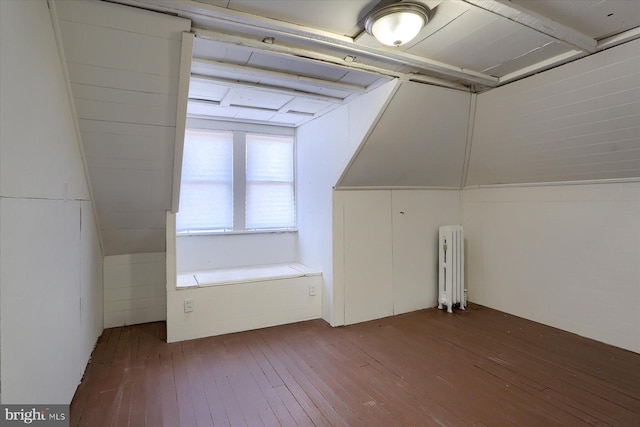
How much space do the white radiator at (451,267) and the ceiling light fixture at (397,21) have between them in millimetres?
2554

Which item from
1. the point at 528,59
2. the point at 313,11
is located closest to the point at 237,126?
the point at 313,11

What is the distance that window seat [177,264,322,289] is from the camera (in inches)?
132

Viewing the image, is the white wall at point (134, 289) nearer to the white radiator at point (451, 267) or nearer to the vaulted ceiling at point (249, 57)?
the vaulted ceiling at point (249, 57)

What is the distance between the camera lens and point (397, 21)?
5.99 feet

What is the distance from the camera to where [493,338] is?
3182 mm

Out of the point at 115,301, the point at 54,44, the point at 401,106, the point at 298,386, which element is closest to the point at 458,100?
the point at 401,106

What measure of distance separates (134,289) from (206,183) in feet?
4.40

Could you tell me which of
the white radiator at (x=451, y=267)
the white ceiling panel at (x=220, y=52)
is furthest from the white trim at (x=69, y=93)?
the white radiator at (x=451, y=267)

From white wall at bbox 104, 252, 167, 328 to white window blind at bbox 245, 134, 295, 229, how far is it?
115cm

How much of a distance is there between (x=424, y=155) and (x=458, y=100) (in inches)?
24.8

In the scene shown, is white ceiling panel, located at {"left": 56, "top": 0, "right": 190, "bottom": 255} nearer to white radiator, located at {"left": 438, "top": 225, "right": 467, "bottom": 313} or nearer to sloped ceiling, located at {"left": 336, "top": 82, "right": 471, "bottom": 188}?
sloped ceiling, located at {"left": 336, "top": 82, "right": 471, "bottom": 188}

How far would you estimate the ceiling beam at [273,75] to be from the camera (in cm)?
246

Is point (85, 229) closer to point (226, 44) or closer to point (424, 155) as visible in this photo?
point (226, 44)

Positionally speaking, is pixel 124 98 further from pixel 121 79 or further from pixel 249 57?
pixel 249 57
